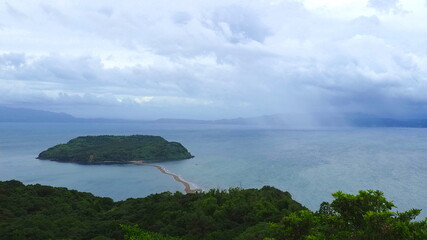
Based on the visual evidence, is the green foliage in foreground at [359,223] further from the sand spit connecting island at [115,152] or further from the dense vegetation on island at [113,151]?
the dense vegetation on island at [113,151]

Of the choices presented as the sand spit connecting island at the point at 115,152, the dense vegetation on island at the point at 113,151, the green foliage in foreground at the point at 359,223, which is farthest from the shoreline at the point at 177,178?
the green foliage in foreground at the point at 359,223

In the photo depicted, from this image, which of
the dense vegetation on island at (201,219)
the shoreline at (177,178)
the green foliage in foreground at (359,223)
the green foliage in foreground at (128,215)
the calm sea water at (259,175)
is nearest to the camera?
the green foliage in foreground at (359,223)

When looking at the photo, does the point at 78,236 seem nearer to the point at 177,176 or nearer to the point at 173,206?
the point at 173,206

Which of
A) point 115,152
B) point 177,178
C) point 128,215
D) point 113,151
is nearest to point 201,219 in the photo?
point 128,215

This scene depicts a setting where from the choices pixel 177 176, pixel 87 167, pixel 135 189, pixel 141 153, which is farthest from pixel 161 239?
pixel 141 153

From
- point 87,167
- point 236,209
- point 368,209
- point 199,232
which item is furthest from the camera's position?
point 87,167

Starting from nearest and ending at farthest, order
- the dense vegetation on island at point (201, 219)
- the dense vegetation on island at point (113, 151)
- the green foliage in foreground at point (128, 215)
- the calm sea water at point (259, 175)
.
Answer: the dense vegetation on island at point (201, 219), the green foliage in foreground at point (128, 215), the calm sea water at point (259, 175), the dense vegetation on island at point (113, 151)

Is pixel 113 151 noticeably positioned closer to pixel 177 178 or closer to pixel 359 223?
pixel 177 178
